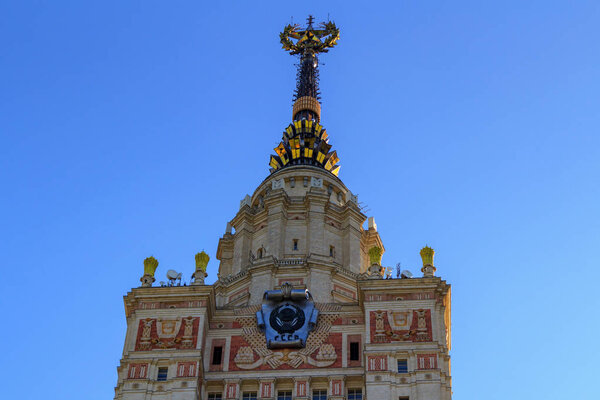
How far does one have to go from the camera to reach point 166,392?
2271 inches

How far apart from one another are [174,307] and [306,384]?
9.18 m

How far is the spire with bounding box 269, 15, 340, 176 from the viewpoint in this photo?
7988 cm

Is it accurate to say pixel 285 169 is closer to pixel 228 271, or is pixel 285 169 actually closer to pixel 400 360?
pixel 228 271

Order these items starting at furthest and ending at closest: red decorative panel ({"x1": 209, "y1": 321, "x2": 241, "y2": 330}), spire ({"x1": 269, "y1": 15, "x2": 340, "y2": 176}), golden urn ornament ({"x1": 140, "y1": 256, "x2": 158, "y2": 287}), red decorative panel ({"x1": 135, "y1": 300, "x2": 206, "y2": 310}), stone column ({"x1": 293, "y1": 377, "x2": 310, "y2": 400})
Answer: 1. spire ({"x1": 269, "y1": 15, "x2": 340, "y2": 176})
2. golden urn ornament ({"x1": 140, "y1": 256, "x2": 158, "y2": 287})
3. red decorative panel ({"x1": 209, "y1": 321, "x2": 241, "y2": 330})
4. red decorative panel ({"x1": 135, "y1": 300, "x2": 206, "y2": 310})
5. stone column ({"x1": 293, "y1": 377, "x2": 310, "y2": 400})

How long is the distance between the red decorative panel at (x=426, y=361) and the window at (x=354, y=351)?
148 inches

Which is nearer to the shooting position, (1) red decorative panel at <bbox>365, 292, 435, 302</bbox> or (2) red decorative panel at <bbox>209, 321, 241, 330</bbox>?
(1) red decorative panel at <bbox>365, 292, 435, 302</bbox>

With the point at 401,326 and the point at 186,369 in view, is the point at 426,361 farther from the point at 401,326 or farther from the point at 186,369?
the point at 186,369

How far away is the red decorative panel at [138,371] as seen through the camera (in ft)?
192

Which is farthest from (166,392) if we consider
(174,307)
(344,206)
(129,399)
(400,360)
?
(344,206)

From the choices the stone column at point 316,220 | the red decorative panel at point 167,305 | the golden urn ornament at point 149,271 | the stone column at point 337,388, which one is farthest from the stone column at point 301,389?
the stone column at point 316,220

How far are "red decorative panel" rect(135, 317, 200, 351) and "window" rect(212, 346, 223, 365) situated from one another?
1.61m

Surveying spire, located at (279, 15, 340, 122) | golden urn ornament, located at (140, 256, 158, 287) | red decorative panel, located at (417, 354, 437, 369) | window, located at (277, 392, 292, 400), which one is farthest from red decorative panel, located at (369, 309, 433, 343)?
spire, located at (279, 15, 340, 122)

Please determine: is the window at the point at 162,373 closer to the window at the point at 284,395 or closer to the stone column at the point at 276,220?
the window at the point at 284,395

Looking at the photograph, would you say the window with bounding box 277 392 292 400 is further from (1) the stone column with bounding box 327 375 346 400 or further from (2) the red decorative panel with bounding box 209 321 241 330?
(2) the red decorative panel with bounding box 209 321 241 330
